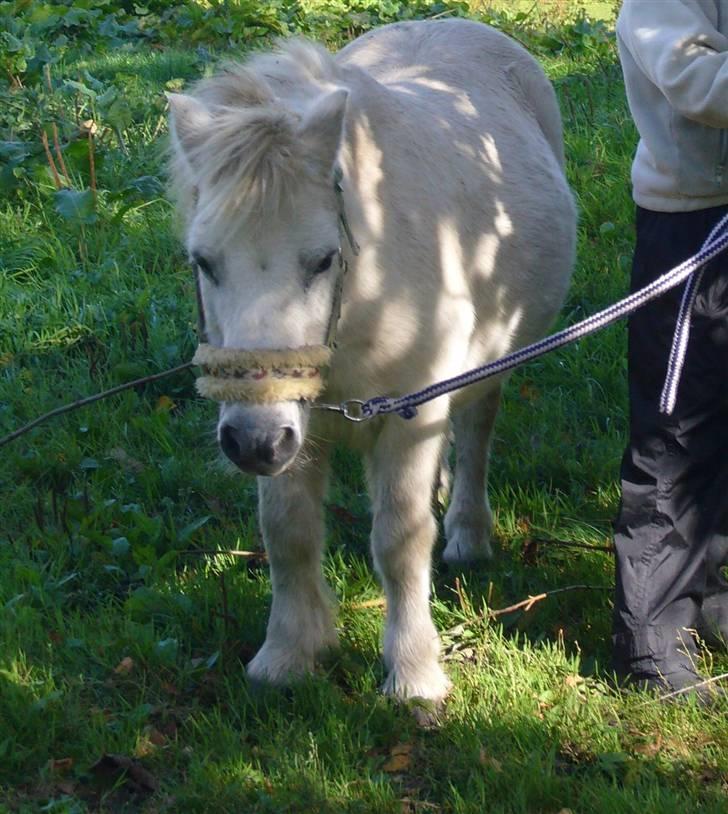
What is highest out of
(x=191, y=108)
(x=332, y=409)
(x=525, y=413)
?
(x=191, y=108)

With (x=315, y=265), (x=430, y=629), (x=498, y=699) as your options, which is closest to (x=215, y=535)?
(x=430, y=629)

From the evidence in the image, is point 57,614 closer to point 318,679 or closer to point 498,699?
point 318,679

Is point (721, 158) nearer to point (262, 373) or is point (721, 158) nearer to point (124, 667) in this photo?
point (262, 373)

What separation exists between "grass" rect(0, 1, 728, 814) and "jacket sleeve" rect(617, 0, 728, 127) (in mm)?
1634

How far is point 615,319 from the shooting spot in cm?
317

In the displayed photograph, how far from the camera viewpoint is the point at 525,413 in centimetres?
507

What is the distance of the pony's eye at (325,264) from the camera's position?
9.73 feet

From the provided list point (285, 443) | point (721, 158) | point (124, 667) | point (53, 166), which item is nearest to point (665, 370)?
point (721, 158)

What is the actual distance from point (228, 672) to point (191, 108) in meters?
1.66

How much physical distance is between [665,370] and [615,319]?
26 cm

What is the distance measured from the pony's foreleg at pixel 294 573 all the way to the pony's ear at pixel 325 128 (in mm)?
1028

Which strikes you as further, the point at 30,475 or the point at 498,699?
the point at 30,475

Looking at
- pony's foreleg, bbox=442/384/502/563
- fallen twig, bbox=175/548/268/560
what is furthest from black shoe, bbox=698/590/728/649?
fallen twig, bbox=175/548/268/560

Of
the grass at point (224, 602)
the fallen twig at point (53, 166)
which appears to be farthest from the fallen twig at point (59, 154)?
the grass at point (224, 602)
